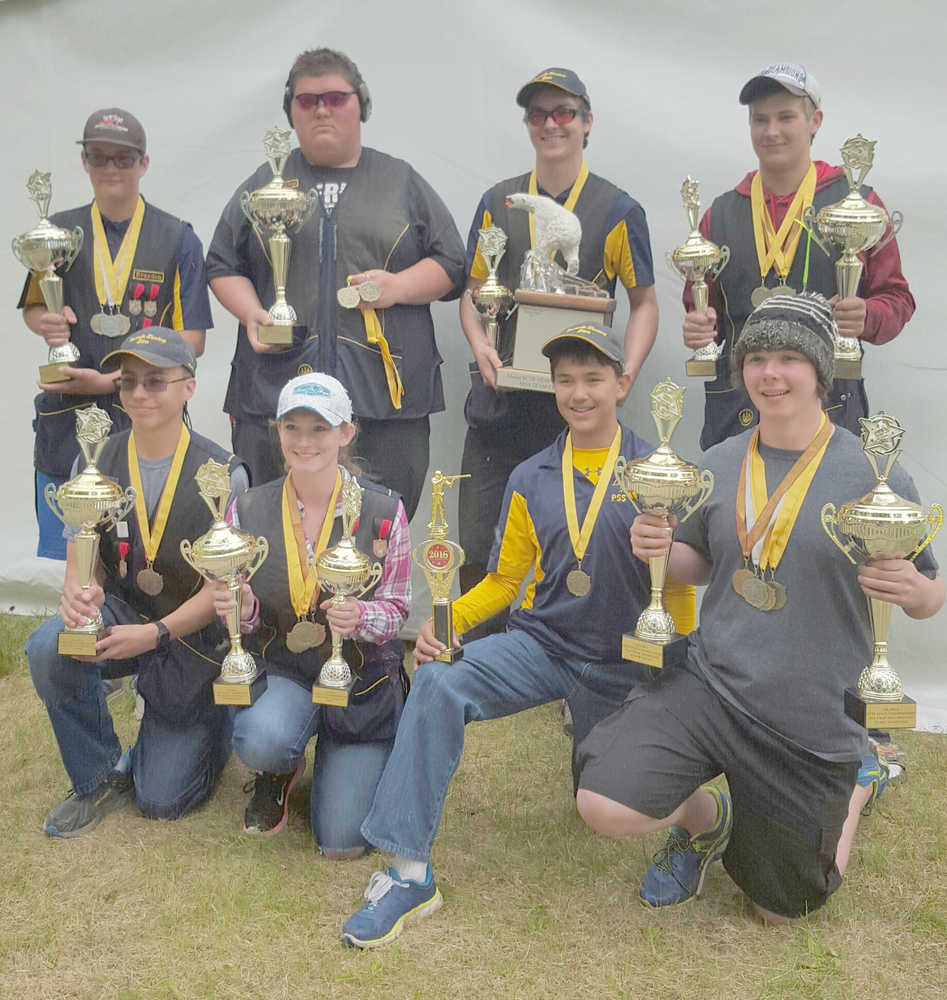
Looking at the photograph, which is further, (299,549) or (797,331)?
(299,549)

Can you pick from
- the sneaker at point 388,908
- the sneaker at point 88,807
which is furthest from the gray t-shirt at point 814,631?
the sneaker at point 88,807

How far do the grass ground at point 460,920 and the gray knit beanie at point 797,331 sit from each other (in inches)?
56.5

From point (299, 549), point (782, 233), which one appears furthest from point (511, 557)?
point (782, 233)

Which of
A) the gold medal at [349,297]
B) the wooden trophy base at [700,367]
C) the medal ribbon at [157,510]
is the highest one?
the gold medal at [349,297]

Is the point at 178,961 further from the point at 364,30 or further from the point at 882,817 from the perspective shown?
the point at 364,30

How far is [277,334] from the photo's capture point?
3.83m

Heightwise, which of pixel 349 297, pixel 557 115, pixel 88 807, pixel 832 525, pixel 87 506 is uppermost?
pixel 557 115

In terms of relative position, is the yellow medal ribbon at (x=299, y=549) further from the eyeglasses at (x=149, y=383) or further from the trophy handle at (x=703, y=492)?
the trophy handle at (x=703, y=492)

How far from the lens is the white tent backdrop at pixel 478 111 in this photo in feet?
13.8

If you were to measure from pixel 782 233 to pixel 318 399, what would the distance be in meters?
1.65

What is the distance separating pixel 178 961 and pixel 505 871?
94cm

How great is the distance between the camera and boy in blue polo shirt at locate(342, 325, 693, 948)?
305cm

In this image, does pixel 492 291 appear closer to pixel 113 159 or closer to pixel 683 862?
pixel 113 159

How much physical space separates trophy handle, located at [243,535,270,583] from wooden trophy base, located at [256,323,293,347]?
92 cm
